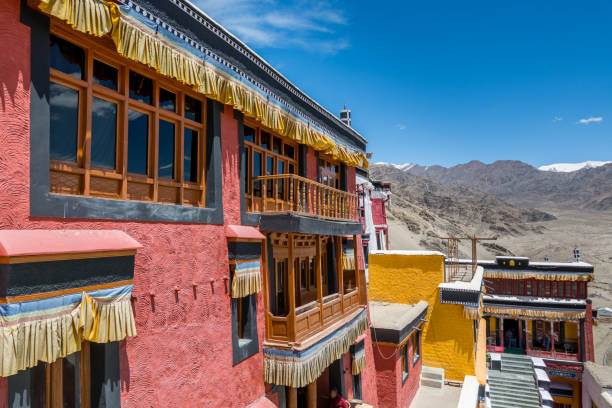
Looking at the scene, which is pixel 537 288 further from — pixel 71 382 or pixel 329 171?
pixel 71 382

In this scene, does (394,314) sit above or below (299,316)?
below

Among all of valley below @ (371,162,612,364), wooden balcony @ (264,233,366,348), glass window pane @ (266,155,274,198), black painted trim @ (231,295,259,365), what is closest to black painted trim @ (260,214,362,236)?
wooden balcony @ (264,233,366,348)

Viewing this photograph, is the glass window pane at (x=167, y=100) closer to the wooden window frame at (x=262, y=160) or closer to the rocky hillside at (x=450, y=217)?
the wooden window frame at (x=262, y=160)

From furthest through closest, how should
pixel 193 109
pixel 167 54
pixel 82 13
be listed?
pixel 193 109 < pixel 167 54 < pixel 82 13

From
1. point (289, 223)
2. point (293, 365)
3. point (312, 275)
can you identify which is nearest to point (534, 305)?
point (312, 275)

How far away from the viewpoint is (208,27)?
659 cm

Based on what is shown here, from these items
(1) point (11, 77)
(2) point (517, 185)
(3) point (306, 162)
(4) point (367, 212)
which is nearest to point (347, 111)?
(4) point (367, 212)

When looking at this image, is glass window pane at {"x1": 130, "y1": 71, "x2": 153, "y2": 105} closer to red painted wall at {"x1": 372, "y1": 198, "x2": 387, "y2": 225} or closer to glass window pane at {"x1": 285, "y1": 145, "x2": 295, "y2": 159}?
glass window pane at {"x1": 285, "y1": 145, "x2": 295, "y2": 159}

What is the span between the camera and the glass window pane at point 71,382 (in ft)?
14.8

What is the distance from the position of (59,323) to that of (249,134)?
5.38 m

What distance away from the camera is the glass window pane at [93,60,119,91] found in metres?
5.09

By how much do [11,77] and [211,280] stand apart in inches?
154

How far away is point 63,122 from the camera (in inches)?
183

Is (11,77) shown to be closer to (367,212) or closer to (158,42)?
(158,42)
